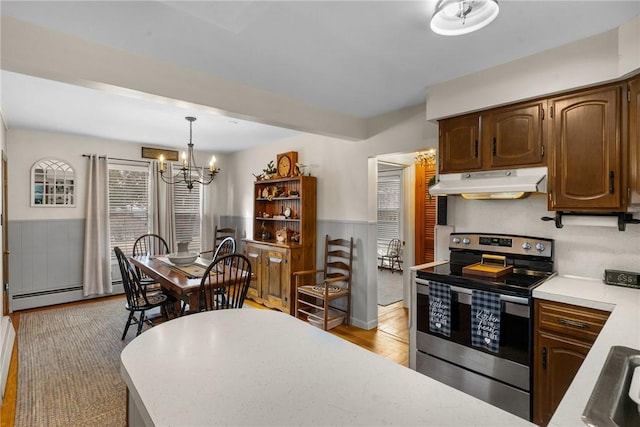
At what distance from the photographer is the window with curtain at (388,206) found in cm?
670

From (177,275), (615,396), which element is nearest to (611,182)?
(615,396)

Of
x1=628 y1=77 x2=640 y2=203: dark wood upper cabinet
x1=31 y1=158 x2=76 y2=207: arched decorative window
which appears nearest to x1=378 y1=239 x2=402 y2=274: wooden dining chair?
x1=628 y1=77 x2=640 y2=203: dark wood upper cabinet

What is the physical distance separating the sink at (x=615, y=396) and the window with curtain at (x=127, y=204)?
5.85 meters

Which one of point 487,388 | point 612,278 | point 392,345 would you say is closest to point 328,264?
point 392,345

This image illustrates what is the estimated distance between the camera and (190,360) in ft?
3.39

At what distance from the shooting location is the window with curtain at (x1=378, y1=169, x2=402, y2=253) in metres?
6.70

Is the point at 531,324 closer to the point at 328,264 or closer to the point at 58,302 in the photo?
the point at 328,264

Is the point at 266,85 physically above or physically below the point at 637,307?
above

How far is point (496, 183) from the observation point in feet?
7.60

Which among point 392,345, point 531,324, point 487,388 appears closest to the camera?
point 531,324

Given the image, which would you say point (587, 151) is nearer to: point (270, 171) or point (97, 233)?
point (270, 171)

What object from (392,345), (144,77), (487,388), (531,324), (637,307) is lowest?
(392,345)

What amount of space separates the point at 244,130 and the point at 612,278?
4.03 m

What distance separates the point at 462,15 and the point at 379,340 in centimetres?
300
